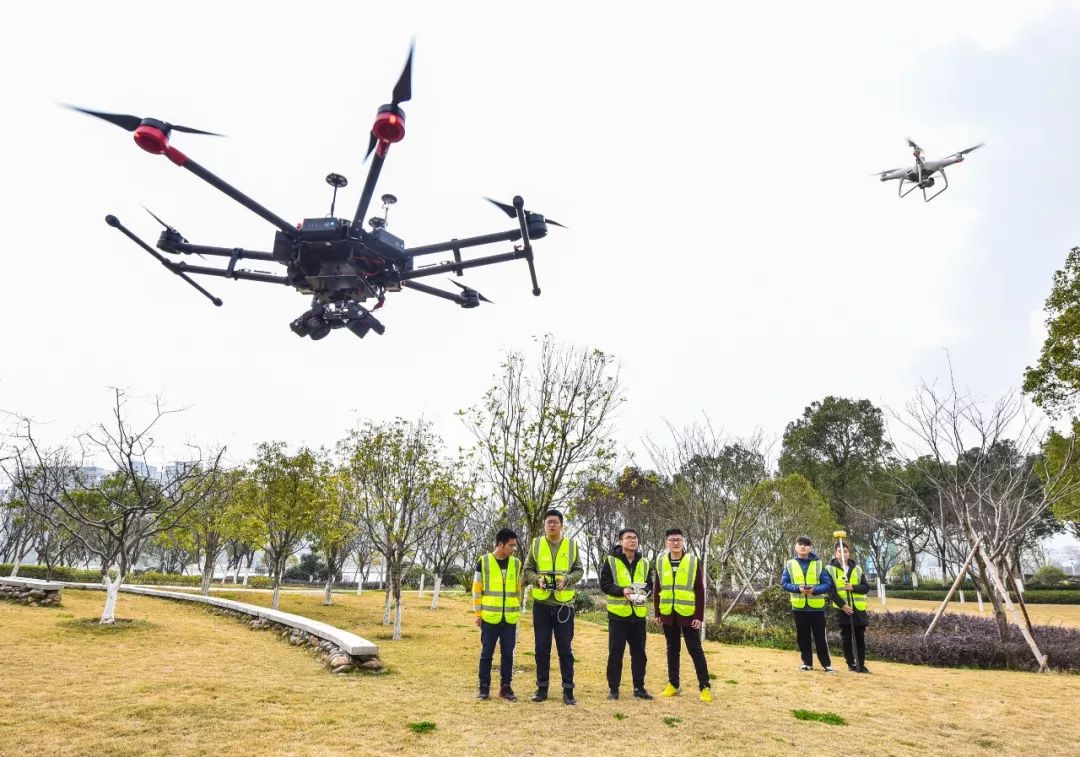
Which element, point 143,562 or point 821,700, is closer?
point 821,700

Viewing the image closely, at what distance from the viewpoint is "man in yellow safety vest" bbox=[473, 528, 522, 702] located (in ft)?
19.7

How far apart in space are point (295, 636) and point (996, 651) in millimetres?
12248

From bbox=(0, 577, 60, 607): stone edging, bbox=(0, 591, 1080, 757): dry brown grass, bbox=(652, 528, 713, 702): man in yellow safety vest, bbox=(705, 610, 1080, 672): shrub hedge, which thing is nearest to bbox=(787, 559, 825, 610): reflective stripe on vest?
bbox=(0, 591, 1080, 757): dry brown grass

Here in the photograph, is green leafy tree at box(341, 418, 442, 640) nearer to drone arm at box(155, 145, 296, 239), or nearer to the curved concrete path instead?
the curved concrete path

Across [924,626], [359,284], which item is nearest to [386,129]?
[359,284]

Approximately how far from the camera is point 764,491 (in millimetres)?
21078

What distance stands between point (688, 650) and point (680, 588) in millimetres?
693

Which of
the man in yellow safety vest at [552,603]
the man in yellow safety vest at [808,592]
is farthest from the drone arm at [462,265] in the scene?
the man in yellow safety vest at [808,592]

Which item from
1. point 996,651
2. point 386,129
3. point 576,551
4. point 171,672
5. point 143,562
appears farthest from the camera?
point 143,562

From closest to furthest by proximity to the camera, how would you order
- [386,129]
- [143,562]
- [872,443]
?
[386,129] < [872,443] < [143,562]

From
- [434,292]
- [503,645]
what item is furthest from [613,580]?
[434,292]

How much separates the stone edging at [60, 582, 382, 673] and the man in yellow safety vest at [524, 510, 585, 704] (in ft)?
9.15

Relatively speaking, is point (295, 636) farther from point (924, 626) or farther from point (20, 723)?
point (924, 626)

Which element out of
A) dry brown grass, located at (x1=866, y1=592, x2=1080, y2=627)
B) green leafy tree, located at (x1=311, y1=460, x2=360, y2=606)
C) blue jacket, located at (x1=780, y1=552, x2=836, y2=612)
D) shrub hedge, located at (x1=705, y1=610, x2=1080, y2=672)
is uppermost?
green leafy tree, located at (x1=311, y1=460, x2=360, y2=606)
